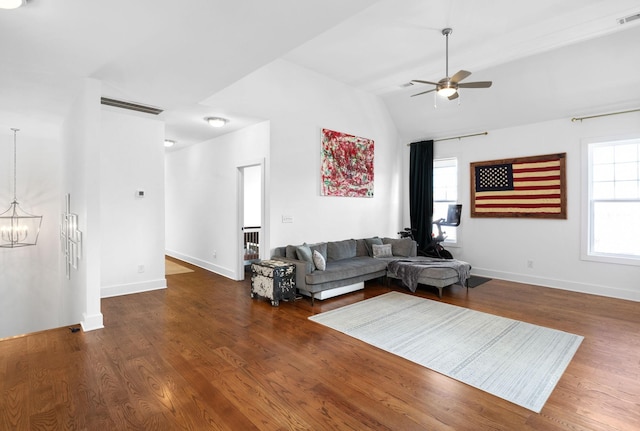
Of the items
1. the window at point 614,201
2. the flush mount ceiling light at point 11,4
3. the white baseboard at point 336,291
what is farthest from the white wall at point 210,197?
the window at point 614,201

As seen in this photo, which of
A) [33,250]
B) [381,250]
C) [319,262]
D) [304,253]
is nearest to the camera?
[319,262]

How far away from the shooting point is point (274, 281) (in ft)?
14.4

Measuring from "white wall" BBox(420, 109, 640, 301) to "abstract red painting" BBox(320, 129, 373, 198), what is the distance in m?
1.82

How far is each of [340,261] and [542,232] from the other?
3.58 metres

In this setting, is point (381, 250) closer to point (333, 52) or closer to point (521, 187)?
point (521, 187)

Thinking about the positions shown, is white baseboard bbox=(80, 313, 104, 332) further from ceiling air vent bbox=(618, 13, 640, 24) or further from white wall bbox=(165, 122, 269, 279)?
ceiling air vent bbox=(618, 13, 640, 24)

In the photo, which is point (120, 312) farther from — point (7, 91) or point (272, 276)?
point (7, 91)

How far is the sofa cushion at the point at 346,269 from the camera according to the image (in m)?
4.52

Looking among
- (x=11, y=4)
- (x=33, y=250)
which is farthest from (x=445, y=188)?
(x=33, y=250)

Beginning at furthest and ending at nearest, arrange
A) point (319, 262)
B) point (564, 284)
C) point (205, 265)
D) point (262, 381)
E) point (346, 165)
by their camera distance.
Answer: point (205, 265) < point (346, 165) < point (564, 284) < point (319, 262) < point (262, 381)

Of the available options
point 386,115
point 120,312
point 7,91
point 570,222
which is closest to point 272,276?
point 120,312

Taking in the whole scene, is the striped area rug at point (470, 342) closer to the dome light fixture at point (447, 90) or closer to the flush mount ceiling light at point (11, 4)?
the dome light fixture at point (447, 90)

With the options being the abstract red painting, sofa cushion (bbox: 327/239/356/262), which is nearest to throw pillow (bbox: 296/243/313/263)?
sofa cushion (bbox: 327/239/356/262)

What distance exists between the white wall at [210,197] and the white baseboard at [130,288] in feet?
3.94
